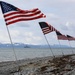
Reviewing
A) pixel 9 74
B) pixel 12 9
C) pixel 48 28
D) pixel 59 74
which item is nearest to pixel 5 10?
pixel 12 9

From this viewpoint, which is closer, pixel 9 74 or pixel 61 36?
pixel 9 74

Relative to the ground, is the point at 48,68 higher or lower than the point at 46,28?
lower

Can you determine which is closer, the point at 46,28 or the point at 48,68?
the point at 48,68

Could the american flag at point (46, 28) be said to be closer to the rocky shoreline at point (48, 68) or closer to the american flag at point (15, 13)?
the rocky shoreline at point (48, 68)

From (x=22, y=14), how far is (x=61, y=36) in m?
26.2

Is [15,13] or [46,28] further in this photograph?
[46,28]

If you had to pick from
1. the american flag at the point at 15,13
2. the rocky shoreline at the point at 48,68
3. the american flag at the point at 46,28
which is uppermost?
the american flag at the point at 15,13

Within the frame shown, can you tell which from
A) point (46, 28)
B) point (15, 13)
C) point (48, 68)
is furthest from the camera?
point (46, 28)

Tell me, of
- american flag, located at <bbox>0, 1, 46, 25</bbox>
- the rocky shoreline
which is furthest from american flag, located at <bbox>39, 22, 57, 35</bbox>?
american flag, located at <bbox>0, 1, 46, 25</bbox>

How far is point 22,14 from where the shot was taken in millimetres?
22125

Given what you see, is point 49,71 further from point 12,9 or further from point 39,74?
point 12,9

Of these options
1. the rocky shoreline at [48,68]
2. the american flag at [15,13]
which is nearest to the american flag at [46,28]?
the rocky shoreline at [48,68]

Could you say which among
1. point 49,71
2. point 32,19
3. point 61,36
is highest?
point 32,19

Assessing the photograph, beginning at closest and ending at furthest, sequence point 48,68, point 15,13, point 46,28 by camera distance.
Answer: point 15,13 → point 48,68 → point 46,28
